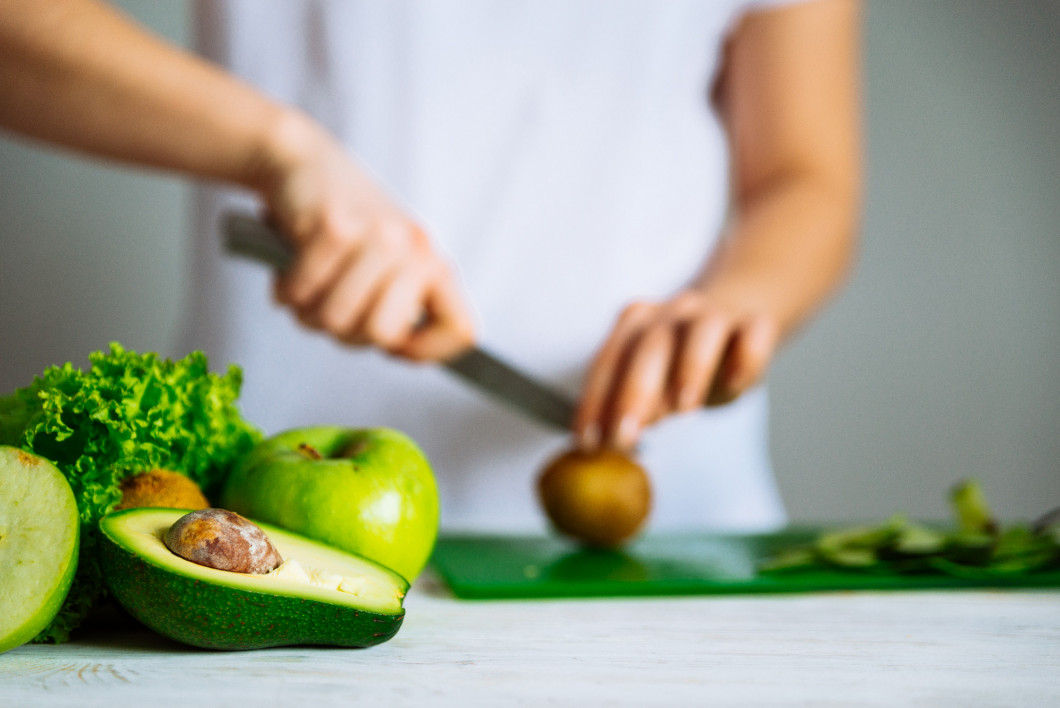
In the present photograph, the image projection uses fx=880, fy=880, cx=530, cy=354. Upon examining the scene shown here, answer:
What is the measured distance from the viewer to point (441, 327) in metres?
1.05

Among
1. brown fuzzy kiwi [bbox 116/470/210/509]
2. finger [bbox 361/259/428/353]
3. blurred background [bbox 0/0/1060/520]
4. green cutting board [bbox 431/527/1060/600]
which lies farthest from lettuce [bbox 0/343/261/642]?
blurred background [bbox 0/0/1060/520]

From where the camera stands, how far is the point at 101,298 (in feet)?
4.75

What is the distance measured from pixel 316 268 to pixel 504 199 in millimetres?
505

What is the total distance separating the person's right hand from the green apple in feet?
1.20

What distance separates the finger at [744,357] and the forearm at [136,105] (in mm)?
619

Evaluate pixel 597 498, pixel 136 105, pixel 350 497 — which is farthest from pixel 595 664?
pixel 136 105

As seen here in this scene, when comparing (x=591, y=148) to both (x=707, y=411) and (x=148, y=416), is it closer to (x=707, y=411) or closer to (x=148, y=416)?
(x=707, y=411)

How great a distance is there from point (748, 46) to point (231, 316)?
0.95 m

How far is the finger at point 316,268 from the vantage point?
1.00 m

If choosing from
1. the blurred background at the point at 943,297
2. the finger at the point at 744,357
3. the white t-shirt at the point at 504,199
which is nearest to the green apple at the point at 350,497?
the finger at the point at 744,357

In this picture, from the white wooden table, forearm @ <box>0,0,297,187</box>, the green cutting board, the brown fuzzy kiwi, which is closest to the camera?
the white wooden table

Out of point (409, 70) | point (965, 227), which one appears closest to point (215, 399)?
point (409, 70)

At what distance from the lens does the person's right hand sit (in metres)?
1.00

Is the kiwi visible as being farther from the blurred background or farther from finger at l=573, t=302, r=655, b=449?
the blurred background
